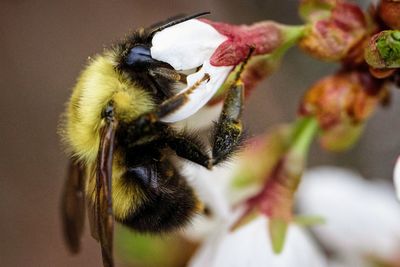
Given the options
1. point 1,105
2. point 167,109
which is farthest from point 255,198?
point 1,105

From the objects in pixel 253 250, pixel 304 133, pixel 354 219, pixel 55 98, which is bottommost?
pixel 55 98

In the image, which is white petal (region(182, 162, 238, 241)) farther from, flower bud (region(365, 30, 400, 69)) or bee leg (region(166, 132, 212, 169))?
flower bud (region(365, 30, 400, 69))

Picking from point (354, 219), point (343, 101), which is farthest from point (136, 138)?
point (354, 219)

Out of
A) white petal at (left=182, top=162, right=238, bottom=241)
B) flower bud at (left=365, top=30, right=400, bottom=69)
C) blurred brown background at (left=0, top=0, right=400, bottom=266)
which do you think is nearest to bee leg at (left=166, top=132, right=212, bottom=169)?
white petal at (left=182, top=162, right=238, bottom=241)

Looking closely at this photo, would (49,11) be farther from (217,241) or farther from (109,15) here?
(217,241)

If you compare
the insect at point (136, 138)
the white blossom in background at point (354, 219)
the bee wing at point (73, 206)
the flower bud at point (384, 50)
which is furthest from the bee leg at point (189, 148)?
the white blossom in background at point (354, 219)

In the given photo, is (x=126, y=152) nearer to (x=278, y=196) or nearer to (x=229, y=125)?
(x=229, y=125)
